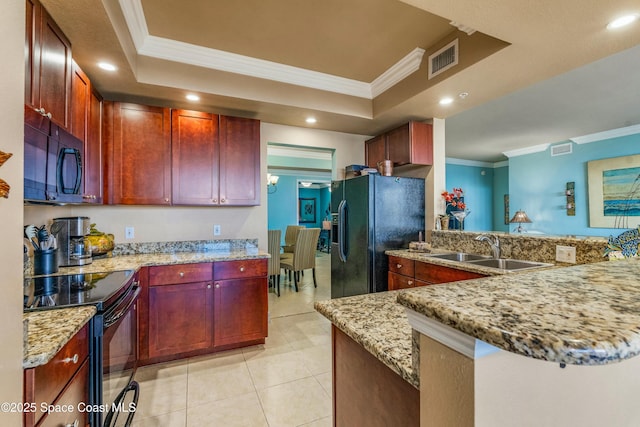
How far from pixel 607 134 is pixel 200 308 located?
255 inches

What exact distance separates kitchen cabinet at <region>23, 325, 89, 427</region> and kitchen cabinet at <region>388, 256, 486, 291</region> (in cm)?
227

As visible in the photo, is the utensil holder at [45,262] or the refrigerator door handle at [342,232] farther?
the refrigerator door handle at [342,232]

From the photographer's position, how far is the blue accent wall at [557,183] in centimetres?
472

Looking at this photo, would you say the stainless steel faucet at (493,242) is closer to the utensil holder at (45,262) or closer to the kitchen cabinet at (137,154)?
the kitchen cabinet at (137,154)

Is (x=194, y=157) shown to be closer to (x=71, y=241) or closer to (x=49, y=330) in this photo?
(x=71, y=241)

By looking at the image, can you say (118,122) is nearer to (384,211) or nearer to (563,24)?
(384,211)

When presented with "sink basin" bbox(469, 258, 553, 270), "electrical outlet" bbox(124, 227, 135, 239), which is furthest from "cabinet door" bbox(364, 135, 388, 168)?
"electrical outlet" bbox(124, 227, 135, 239)

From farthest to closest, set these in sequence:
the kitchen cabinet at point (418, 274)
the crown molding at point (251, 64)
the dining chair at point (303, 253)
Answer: the dining chair at point (303, 253) < the kitchen cabinet at point (418, 274) < the crown molding at point (251, 64)

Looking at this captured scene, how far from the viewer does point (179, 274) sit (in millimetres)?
2357

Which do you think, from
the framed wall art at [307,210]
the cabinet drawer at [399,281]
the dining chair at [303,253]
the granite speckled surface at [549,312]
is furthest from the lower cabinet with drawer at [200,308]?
the framed wall art at [307,210]

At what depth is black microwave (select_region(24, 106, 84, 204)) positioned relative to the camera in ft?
4.09

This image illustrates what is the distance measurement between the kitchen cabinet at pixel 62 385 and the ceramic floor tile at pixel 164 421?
1.90ft

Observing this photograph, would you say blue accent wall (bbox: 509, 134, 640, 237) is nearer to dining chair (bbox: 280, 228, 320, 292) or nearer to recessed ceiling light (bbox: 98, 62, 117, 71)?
dining chair (bbox: 280, 228, 320, 292)

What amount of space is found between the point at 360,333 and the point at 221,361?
2005 mm
